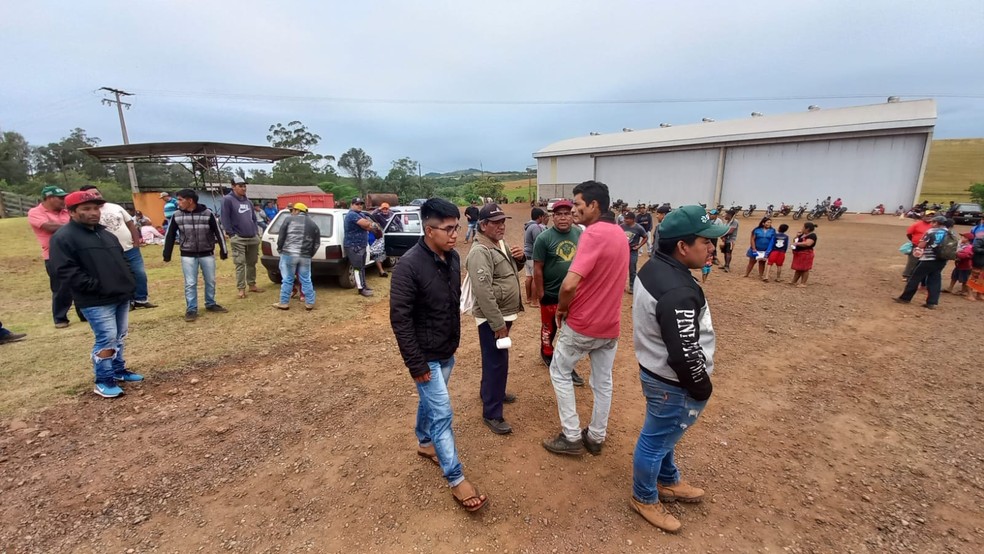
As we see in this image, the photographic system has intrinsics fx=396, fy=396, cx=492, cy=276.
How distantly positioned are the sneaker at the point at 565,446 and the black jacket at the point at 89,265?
3928 mm

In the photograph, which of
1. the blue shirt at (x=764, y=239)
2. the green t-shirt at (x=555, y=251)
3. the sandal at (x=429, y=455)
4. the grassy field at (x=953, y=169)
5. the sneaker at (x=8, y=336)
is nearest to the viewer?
the sandal at (x=429, y=455)

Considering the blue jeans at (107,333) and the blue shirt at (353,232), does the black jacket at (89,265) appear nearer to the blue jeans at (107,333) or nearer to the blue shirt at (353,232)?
the blue jeans at (107,333)

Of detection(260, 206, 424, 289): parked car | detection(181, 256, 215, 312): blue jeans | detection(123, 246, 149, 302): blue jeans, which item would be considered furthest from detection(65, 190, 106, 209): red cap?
detection(260, 206, 424, 289): parked car

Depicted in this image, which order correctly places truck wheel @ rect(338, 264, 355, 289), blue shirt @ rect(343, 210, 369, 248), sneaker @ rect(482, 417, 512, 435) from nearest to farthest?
sneaker @ rect(482, 417, 512, 435), blue shirt @ rect(343, 210, 369, 248), truck wheel @ rect(338, 264, 355, 289)

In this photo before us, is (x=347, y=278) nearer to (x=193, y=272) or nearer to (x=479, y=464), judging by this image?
(x=193, y=272)

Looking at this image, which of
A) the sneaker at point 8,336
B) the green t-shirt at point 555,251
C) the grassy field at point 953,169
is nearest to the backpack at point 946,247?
the green t-shirt at point 555,251

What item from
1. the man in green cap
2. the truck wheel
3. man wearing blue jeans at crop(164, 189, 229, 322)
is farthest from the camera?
the truck wheel

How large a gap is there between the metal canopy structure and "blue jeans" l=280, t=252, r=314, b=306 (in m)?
11.7

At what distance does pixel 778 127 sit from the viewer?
23.9 metres

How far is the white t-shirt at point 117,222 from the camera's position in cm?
547

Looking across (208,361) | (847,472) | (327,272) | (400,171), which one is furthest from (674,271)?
(400,171)

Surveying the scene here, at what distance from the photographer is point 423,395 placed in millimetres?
2367

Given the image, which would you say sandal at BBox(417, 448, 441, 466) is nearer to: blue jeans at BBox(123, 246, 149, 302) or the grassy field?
blue jeans at BBox(123, 246, 149, 302)

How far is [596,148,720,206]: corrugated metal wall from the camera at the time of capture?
2584cm
